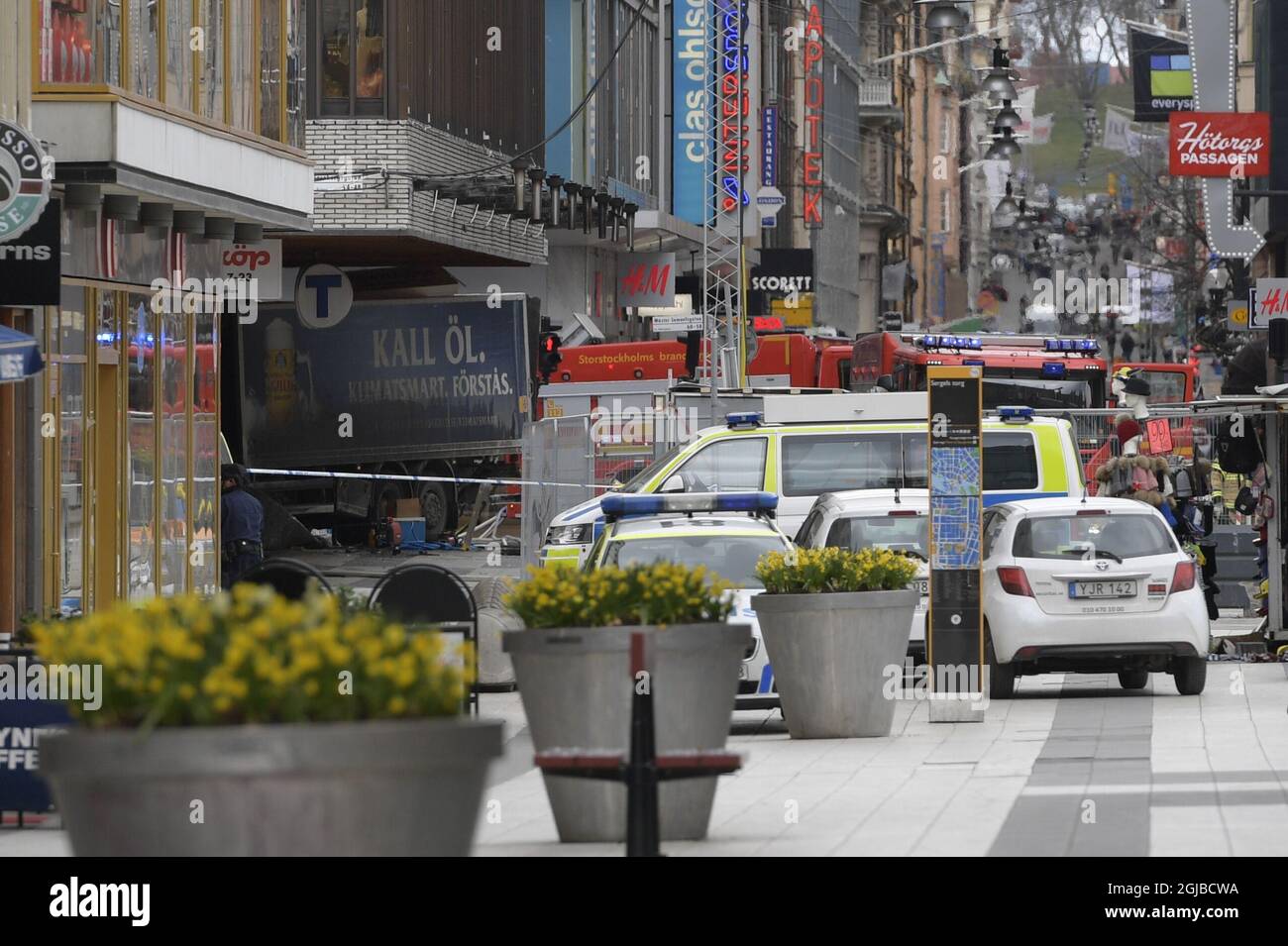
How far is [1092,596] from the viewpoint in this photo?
17.8 m

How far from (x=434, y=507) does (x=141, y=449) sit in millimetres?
15455

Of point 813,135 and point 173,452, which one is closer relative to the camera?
point 173,452

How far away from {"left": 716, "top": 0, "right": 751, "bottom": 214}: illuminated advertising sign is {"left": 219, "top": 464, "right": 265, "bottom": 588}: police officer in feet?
75.1

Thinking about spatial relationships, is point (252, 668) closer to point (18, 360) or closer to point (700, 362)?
point (18, 360)

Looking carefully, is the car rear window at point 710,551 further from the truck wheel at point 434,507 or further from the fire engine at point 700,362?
the fire engine at point 700,362

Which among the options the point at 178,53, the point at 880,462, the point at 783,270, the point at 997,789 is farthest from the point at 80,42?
the point at 783,270

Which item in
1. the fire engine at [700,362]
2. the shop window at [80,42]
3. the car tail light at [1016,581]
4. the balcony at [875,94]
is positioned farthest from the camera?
the balcony at [875,94]

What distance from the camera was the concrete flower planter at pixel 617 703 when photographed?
396 inches

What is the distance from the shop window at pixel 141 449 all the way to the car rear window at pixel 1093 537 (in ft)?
24.8

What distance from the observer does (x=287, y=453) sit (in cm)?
3603

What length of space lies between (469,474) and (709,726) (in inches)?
1100

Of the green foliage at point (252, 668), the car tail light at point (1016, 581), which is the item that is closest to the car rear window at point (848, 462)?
the car tail light at point (1016, 581)
